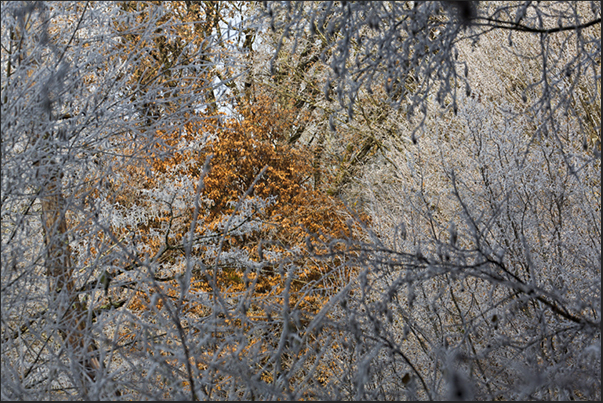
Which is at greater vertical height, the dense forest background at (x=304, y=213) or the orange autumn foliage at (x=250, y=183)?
the orange autumn foliage at (x=250, y=183)

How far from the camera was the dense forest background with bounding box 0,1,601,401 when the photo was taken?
95.3 inches

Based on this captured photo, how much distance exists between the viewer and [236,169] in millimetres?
11203

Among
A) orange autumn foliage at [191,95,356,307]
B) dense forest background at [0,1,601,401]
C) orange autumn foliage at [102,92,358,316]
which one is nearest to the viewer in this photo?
dense forest background at [0,1,601,401]

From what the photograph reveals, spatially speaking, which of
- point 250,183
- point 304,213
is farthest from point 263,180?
point 304,213

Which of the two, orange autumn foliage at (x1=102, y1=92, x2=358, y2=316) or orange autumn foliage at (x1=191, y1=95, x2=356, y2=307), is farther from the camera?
orange autumn foliage at (x1=191, y1=95, x2=356, y2=307)

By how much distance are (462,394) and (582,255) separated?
3162 mm

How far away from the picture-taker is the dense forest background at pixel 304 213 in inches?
95.3

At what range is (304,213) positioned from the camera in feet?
35.2

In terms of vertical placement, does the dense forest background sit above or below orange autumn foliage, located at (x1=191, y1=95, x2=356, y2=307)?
below

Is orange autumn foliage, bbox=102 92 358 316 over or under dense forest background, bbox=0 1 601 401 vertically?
over

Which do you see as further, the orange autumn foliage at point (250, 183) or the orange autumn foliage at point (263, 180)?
the orange autumn foliage at point (263, 180)

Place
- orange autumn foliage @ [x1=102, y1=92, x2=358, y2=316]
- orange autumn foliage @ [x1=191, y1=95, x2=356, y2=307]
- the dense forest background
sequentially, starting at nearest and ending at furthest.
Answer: the dense forest background, orange autumn foliage @ [x1=102, y1=92, x2=358, y2=316], orange autumn foliage @ [x1=191, y1=95, x2=356, y2=307]

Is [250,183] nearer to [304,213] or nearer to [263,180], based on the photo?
[263,180]

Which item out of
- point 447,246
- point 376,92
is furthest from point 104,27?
point 376,92
